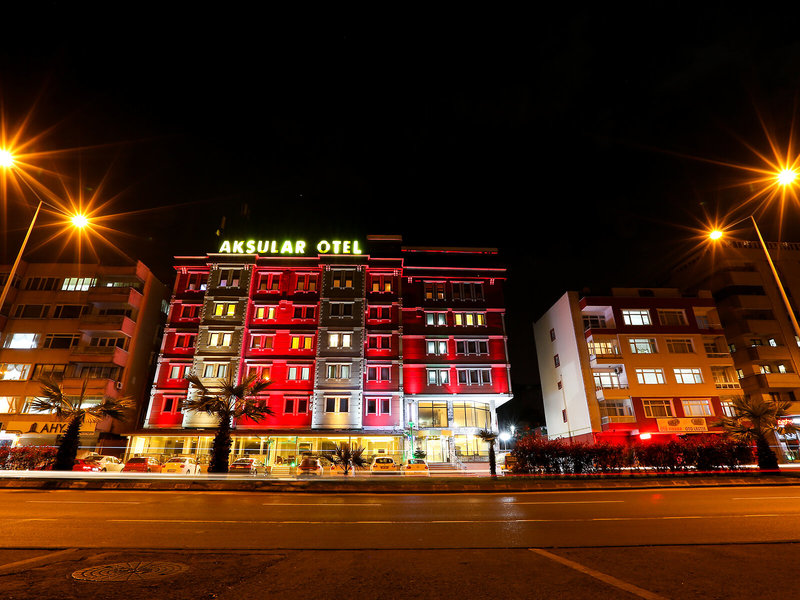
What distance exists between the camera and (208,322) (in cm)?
4319

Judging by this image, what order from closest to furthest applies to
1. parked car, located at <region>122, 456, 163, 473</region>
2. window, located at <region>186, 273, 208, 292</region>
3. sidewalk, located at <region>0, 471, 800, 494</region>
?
sidewalk, located at <region>0, 471, 800, 494</region> → parked car, located at <region>122, 456, 163, 473</region> → window, located at <region>186, 273, 208, 292</region>

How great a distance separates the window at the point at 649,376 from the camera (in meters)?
42.3

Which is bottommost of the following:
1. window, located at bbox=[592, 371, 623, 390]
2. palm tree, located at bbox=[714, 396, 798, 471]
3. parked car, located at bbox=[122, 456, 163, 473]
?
parked car, located at bbox=[122, 456, 163, 473]

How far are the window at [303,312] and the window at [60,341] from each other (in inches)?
862

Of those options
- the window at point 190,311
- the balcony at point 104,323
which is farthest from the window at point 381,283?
the balcony at point 104,323

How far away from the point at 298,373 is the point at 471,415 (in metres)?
18.1

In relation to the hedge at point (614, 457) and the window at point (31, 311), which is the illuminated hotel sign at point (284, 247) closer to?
the window at point (31, 311)

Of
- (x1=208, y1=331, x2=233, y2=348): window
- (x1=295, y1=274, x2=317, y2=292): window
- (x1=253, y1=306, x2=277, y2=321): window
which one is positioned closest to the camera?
(x1=208, y1=331, x2=233, y2=348): window

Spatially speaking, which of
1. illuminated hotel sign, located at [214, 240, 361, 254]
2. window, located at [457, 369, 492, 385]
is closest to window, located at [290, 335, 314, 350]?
illuminated hotel sign, located at [214, 240, 361, 254]

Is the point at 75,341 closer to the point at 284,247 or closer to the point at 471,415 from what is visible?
the point at 284,247

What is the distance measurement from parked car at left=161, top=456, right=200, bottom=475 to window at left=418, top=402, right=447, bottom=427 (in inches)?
810

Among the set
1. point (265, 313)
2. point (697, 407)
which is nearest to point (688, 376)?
point (697, 407)

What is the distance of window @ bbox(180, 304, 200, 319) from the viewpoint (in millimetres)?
44438

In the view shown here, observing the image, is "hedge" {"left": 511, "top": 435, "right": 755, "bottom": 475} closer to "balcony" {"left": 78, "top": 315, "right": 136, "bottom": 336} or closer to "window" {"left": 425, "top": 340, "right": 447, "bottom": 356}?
"window" {"left": 425, "top": 340, "right": 447, "bottom": 356}
